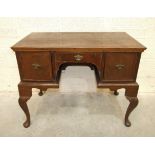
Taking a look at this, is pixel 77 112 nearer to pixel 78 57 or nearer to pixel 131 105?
pixel 131 105

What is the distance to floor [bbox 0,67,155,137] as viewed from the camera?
151 cm

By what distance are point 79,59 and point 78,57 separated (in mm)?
19

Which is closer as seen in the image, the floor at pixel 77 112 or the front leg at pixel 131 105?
the front leg at pixel 131 105

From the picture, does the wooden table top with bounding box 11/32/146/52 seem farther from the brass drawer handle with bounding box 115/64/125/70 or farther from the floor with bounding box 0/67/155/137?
the floor with bounding box 0/67/155/137

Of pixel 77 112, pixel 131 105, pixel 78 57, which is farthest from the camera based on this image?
pixel 77 112

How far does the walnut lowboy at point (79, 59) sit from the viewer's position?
3.87 ft

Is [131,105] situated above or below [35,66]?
below

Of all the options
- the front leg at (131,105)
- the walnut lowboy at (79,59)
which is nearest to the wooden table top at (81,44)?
the walnut lowboy at (79,59)

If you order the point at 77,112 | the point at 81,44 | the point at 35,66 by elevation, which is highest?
the point at 81,44

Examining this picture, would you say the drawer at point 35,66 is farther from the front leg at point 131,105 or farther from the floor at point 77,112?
the front leg at point 131,105

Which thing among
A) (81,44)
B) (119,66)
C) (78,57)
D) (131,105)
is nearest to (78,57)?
(78,57)

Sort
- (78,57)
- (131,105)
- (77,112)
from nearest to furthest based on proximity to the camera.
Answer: (78,57) → (131,105) → (77,112)

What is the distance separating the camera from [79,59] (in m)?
1.22
